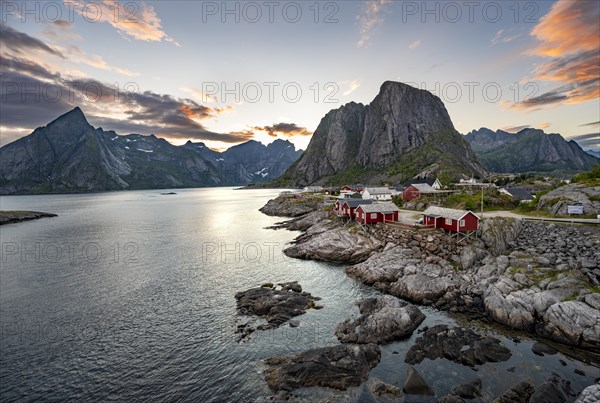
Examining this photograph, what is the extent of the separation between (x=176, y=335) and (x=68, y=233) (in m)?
82.6

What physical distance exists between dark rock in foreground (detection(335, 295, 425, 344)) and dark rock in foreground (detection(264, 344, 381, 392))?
2129mm

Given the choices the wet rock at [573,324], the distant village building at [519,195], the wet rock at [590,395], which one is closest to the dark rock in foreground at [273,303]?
the wet rock at [590,395]

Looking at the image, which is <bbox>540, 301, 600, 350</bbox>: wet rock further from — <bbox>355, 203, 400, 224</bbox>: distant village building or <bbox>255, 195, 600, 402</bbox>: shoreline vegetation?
<bbox>355, 203, 400, 224</bbox>: distant village building

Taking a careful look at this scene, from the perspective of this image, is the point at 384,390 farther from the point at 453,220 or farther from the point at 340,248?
the point at 340,248

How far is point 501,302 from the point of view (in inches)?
1131

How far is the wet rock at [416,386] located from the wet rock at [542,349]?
11.1 meters

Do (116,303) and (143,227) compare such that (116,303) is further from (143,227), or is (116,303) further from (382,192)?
(382,192)

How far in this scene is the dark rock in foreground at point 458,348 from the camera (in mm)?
22422

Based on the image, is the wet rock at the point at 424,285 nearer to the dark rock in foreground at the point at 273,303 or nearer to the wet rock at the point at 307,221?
the dark rock in foreground at the point at 273,303

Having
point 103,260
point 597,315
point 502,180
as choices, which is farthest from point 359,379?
point 502,180

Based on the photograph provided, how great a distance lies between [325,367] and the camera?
70.6ft

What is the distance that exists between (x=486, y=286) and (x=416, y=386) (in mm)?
18940

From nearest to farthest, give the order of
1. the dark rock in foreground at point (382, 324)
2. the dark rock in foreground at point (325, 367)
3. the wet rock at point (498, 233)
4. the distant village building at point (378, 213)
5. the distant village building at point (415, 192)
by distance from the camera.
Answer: the dark rock in foreground at point (325, 367), the dark rock in foreground at point (382, 324), the wet rock at point (498, 233), the distant village building at point (378, 213), the distant village building at point (415, 192)

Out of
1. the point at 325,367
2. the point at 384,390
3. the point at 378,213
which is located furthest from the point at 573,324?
the point at 378,213
